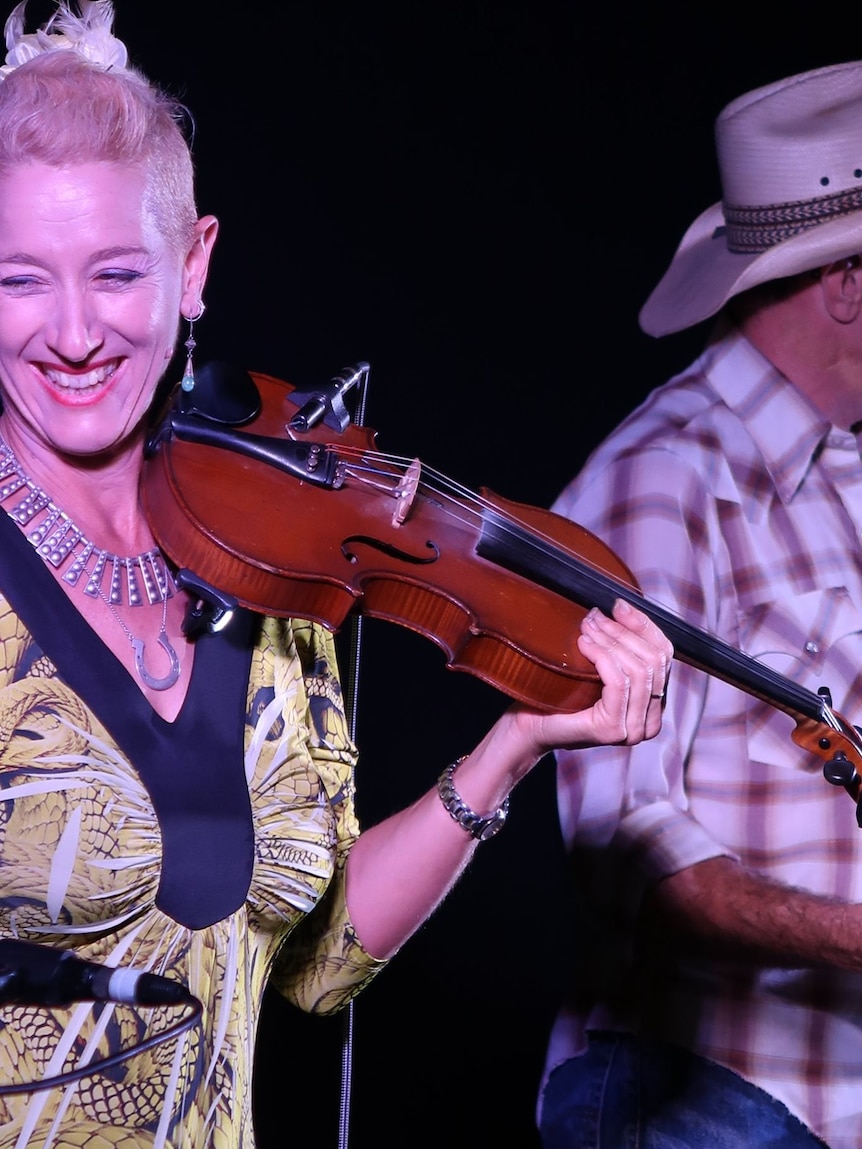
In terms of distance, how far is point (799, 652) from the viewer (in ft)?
6.09

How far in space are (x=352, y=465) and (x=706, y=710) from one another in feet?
1.98

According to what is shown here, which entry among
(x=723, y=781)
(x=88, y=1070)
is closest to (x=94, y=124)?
(x=88, y=1070)

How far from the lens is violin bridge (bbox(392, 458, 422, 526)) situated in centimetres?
140

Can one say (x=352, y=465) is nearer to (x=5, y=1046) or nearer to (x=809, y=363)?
(x=5, y=1046)

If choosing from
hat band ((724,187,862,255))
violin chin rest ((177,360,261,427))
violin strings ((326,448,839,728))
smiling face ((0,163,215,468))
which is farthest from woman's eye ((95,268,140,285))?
hat band ((724,187,862,255))

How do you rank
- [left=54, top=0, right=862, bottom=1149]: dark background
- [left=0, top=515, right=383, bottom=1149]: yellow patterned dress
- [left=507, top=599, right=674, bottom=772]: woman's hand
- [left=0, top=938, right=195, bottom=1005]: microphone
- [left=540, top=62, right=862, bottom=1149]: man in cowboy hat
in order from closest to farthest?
1. [left=0, top=938, right=195, bottom=1005]: microphone
2. [left=0, top=515, right=383, bottom=1149]: yellow patterned dress
3. [left=507, top=599, right=674, bottom=772]: woman's hand
4. [left=540, top=62, right=862, bottom=1149]: man in cowboy hat
5. [left=54, top=0, right=862, bottom=1149]: dark background

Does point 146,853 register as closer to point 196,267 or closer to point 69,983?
point 69,983

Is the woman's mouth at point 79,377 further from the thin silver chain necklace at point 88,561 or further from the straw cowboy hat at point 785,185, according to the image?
the straw cowboy hat at point 785,185

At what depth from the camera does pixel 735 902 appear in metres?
1.67

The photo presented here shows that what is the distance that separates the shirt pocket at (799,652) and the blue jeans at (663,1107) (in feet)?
1.14

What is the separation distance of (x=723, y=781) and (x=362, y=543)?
64 cm

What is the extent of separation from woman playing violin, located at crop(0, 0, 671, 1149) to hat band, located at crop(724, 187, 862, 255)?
803 millimetres

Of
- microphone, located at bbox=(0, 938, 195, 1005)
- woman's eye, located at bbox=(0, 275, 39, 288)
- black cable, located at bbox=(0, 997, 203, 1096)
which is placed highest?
woman's eye, located at bbox=(0, 275, 39, 288)

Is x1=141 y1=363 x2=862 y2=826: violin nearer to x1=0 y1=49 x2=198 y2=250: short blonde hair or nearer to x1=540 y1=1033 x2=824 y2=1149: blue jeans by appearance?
x1=0 y1=49 x2=198 y2=250: short blonde hair
